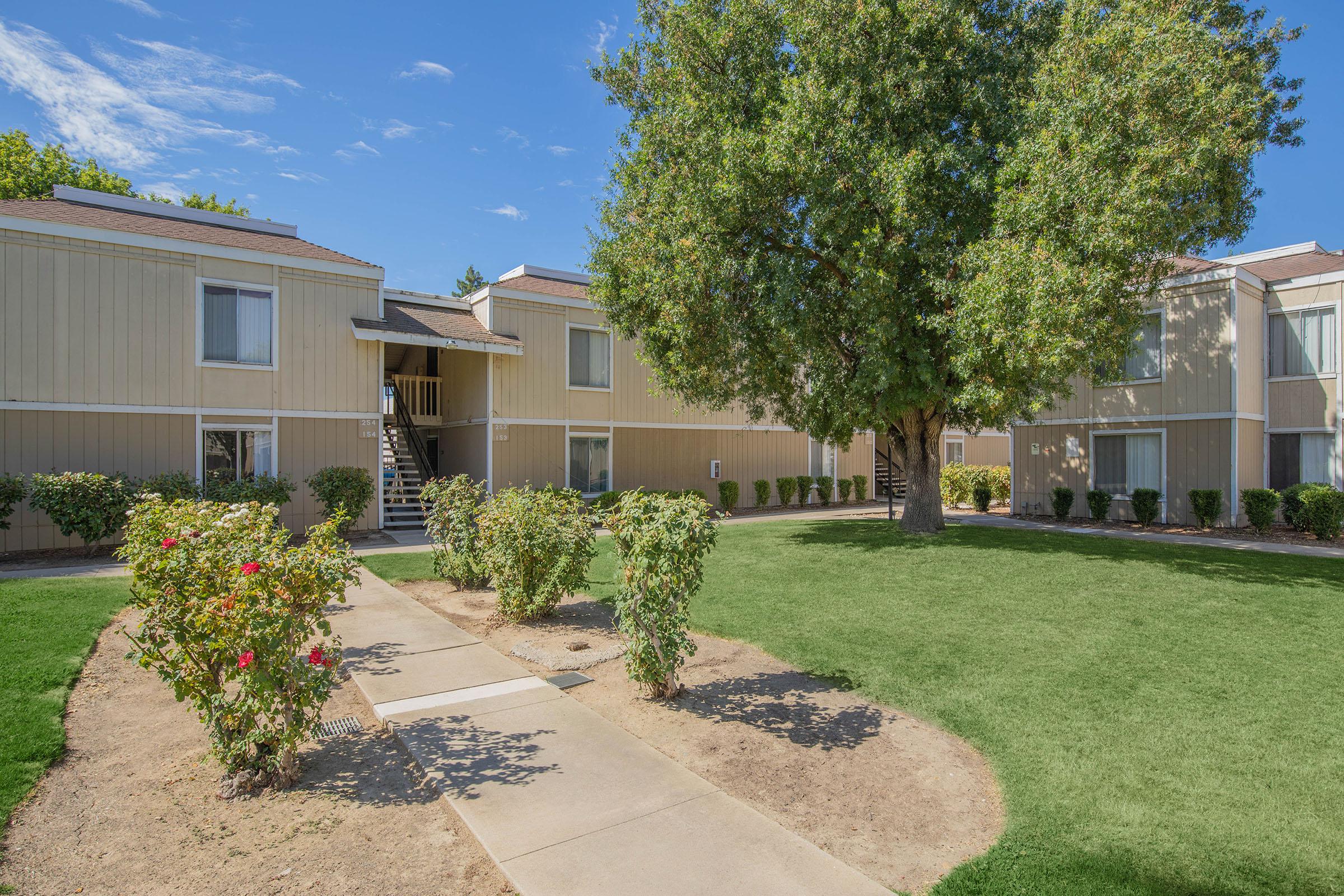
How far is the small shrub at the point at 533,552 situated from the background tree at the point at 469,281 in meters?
60.8

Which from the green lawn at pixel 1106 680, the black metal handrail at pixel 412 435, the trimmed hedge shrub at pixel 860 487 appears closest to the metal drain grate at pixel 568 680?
the green lawn at pixel 1106 680

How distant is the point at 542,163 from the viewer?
60.3 ft

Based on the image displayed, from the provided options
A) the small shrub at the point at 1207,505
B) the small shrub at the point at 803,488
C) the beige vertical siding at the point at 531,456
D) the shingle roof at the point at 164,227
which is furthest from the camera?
the small shrub at the point at 803,488

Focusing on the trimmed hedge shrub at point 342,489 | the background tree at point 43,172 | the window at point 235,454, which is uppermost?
the background tree at point 43,172

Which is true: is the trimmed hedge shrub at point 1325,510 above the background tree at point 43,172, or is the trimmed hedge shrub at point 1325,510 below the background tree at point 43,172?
below

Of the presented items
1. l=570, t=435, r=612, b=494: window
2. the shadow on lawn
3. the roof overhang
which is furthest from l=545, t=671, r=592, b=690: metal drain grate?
l=570, t=435, r=612, b=494: window

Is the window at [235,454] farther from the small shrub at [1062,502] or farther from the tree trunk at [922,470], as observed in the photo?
the small shrub at [1062,502]

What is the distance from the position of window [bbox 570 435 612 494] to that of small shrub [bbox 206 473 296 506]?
639cm

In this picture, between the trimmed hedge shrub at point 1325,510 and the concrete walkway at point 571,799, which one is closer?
the concrete walkway at point 571,799

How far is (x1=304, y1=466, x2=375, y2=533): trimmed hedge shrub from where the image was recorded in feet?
44.7

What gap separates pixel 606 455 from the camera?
18.2 metres

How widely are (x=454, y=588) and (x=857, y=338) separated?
716 cm

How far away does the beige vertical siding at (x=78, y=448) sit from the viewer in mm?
11734

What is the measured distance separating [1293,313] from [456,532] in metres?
17.8
